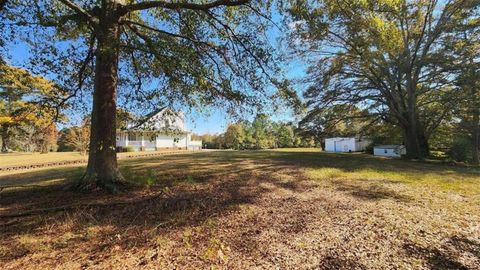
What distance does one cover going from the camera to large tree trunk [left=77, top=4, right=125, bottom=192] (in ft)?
20.2

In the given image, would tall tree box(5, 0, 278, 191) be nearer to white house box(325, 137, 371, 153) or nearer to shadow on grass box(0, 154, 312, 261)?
shadow on grass box(0, 154, 312, 261)

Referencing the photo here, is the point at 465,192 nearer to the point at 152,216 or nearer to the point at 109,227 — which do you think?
the point at 152,216

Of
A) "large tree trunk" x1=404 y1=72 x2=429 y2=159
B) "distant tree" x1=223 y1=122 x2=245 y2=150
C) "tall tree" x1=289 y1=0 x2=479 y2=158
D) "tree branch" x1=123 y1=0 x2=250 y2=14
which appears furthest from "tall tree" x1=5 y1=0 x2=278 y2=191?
"distant tree" x1=223 y1=122 x2=245 y2=150

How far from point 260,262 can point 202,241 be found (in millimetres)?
902

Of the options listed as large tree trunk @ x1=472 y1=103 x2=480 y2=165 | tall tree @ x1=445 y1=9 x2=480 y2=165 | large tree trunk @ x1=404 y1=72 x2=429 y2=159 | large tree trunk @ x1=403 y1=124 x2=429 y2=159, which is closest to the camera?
tall tree @ x1=445 y1=9 x2=480 y2=165

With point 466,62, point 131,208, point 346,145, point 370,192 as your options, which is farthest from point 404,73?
point 346,145

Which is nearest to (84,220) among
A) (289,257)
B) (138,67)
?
(289,257)

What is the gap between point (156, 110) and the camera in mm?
7801

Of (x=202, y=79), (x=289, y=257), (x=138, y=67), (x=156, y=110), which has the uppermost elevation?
(x=138, y=67)

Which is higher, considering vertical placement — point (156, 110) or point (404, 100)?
point (404, 100)

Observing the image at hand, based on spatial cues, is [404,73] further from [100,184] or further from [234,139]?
[234,139]

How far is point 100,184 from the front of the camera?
6062mm

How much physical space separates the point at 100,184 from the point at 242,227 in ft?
12.4

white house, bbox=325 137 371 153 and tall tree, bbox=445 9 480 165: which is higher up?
tall tree, bbox=445 9 480 165
